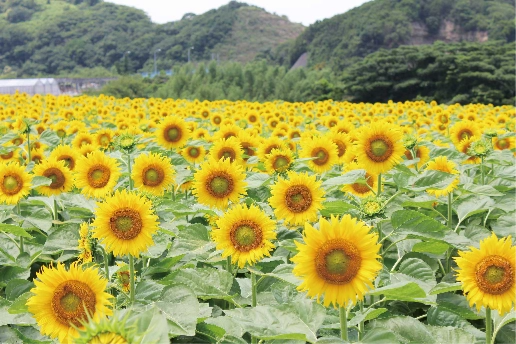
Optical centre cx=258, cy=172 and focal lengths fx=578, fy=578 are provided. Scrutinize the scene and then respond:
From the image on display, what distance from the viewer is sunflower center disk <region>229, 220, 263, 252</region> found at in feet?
6.47

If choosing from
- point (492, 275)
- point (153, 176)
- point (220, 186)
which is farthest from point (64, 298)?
point (153, 176)

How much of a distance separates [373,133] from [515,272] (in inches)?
50.7

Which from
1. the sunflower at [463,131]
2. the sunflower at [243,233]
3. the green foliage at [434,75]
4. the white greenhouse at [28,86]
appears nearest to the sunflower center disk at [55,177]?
the sunflower at [243,233]

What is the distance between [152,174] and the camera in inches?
116

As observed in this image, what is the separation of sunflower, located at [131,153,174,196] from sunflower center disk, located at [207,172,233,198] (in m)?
0.51

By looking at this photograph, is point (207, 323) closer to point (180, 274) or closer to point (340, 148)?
point (180, 274)

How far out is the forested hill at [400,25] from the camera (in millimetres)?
63125

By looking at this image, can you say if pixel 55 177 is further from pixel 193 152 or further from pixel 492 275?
pixel 492 275

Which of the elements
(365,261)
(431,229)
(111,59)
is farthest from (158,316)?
(111,59)

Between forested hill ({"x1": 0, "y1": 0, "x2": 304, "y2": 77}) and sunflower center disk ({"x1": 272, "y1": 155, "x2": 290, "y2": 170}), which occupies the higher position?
forested hill ({"x1": 0, "y1": 0, "x2": 304, "y2": 77})

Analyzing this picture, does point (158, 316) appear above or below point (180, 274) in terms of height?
above

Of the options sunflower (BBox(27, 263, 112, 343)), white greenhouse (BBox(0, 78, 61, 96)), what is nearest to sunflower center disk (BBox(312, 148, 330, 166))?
sunflower (BBox(27, 263, 112, 343))

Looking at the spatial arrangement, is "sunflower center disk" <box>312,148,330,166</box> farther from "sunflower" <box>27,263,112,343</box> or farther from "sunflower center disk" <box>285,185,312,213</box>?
"sunflower" <box>27,263,112,343</box>

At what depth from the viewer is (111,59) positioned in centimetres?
10069
